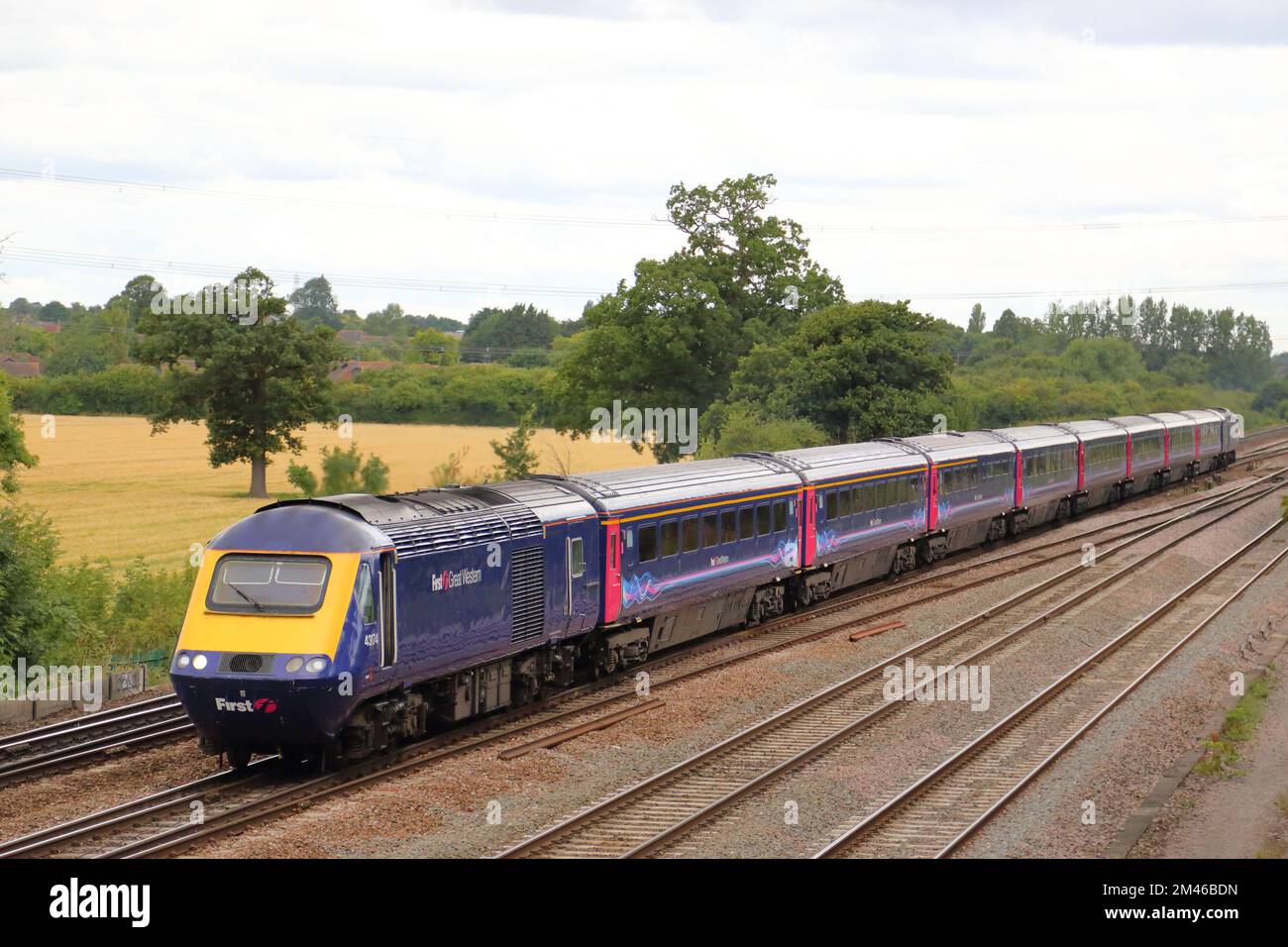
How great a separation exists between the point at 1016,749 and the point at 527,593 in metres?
6.95

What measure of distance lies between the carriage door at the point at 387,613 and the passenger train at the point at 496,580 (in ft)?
0.09

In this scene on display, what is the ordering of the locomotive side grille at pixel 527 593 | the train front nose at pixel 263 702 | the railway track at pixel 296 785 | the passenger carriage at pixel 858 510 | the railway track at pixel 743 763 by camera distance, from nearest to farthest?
1. the railway track at pixel 296 785
2. the railway track at pixel 743 763
3. the train front nose at pixel 263 702
4. the locomotive side grille at pixel 527 593
5. the passenger carriage at pixel 858 510

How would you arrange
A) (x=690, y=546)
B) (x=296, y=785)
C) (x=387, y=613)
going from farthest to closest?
1. (x=690, y=546)
2. (x=387, y=613)
3. (x=296, y=785)

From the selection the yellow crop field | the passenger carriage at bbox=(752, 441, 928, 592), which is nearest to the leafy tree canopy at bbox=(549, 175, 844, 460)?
the yellow crop field

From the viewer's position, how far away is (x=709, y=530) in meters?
25.9

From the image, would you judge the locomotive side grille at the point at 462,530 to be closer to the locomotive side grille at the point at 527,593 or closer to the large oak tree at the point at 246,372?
the locomotive side grille at the point at 527,593

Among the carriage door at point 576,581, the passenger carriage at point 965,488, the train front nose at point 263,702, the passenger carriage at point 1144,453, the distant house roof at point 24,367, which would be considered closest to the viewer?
the train front nose at point 263,702

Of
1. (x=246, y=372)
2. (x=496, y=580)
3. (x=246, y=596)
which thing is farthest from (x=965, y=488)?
(x=246, y=372)

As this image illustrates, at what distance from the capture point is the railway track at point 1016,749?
603 inches

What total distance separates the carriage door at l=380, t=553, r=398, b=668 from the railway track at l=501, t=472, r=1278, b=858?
2988 mm

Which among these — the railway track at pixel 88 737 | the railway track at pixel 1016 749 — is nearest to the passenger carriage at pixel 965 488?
the railway track at pixel 1016 749

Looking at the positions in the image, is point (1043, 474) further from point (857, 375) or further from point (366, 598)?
point (366, 598)

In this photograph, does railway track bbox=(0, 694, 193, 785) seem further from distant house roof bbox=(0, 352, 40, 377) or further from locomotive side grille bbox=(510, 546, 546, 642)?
distant house roof bbox=(0, 352, 40, 377)

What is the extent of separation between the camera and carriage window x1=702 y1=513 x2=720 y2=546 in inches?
1011
